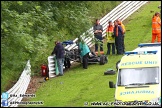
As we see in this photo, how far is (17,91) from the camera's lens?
21.6 metres

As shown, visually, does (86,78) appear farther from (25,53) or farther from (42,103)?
(25,53)

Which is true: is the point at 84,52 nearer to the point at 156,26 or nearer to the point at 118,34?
the point at 118,34

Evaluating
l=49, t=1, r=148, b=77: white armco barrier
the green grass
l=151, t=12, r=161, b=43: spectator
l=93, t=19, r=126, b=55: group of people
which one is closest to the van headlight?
the green grass

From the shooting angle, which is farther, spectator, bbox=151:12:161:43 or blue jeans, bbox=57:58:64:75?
spectator, bbox=151:12:161:43

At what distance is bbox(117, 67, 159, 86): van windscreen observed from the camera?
59.7 feet

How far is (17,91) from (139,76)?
575 cm

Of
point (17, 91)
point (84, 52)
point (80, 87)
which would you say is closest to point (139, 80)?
point (80, 87)

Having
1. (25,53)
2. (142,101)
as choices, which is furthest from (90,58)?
(142,101)

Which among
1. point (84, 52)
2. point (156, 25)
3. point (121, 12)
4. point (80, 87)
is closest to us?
point (80, 87)

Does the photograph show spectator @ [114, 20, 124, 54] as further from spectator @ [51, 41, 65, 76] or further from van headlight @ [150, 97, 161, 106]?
van headlight @ [150, 97, 161, 106]

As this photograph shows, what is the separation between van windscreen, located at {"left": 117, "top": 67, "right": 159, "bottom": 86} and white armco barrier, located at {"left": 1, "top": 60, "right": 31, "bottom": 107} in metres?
4.09

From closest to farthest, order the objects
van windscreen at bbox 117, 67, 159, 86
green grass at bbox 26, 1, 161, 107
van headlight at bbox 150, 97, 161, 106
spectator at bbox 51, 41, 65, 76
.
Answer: van headlight at bbox 150, 97, 161, 106 < van windscreen at bbox 117, 67, 159, 86 < green grass at bbox 26, 1, 161, 107 < spectator at bbox 51, 41, 65, 76

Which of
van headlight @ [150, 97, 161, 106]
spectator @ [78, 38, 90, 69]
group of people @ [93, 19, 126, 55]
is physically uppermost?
group of people @ [93, 19, 126, 55]

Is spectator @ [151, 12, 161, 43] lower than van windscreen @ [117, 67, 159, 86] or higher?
higher
